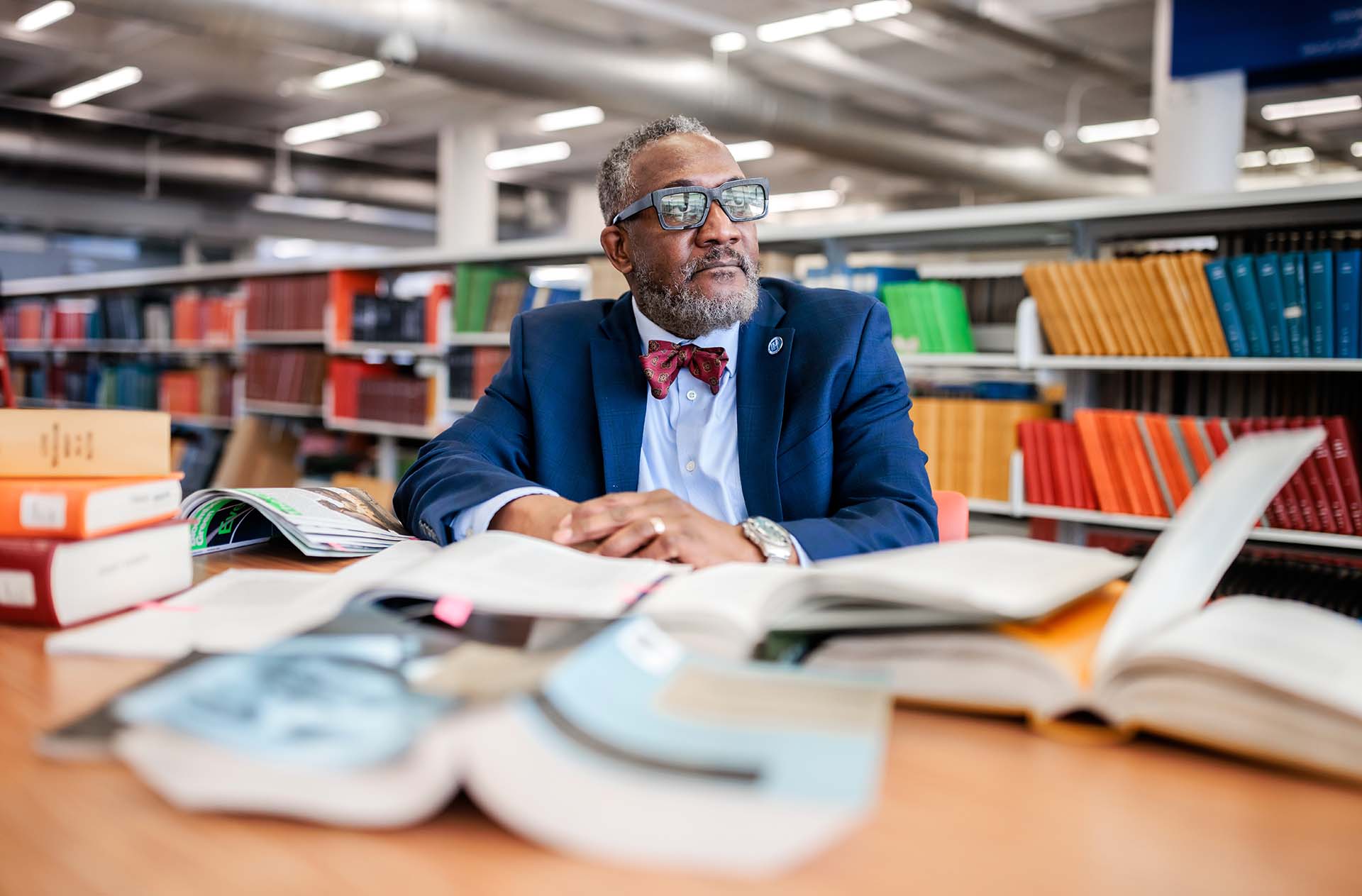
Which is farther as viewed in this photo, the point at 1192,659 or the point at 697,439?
the point at 697,439

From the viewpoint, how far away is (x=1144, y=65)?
8281 mm

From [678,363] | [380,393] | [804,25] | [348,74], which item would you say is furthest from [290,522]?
[348,74]

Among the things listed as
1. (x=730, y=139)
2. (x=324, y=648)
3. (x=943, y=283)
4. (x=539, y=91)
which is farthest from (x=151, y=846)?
(x=730, y=139)

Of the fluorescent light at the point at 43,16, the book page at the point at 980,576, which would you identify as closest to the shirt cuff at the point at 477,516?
the book page at the point at 980,576

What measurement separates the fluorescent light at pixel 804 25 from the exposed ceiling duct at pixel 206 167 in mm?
6538

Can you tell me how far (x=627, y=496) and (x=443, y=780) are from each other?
810 mm

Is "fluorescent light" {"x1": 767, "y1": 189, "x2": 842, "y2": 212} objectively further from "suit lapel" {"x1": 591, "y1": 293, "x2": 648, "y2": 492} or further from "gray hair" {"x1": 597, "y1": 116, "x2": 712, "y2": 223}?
"suit lapel" {"x1": 591, "y1": 293, "x2": 648, "y2": 492}

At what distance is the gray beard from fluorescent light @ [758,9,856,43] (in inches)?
215

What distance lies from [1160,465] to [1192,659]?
2.79 metres

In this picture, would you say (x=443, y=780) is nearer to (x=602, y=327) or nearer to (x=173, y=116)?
(x=602, y=327)

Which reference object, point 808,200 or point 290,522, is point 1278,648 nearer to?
point 290,522

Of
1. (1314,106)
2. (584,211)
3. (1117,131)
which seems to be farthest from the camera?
(584,211)

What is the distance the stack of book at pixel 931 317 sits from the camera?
378cm

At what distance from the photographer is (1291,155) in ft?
36.3
